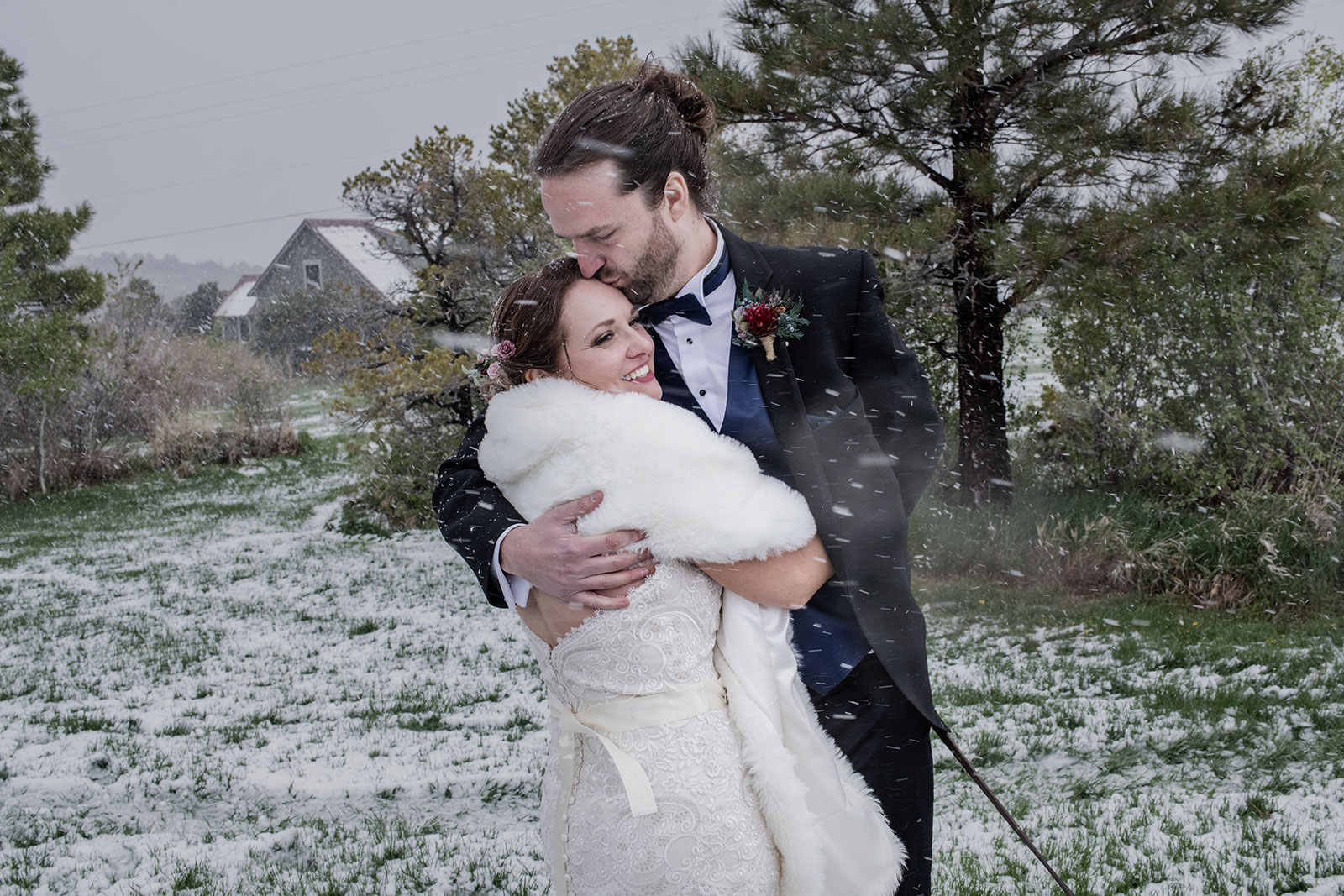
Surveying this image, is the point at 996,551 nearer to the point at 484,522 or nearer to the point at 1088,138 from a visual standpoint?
the point at 1088,138

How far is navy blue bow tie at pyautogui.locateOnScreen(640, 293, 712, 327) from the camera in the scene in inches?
75.0

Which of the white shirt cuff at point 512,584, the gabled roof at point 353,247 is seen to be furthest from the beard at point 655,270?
the gabled roof at point 353,247

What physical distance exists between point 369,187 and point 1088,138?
728 centimetres

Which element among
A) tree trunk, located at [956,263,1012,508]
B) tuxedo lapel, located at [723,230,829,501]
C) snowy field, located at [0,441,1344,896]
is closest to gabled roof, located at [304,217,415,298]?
snowy field, located at [0,441,1344,896]

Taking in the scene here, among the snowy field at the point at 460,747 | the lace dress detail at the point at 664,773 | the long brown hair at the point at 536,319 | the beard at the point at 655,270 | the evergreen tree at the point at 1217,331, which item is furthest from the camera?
the evergreen tree at the point at 1217,331

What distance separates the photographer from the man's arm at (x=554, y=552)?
1.55 metres

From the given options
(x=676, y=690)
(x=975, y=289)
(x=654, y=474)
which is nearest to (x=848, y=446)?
(x=654, y=474)

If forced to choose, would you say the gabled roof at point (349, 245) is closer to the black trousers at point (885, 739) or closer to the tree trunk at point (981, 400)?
the tree trunk at point (981, 400)

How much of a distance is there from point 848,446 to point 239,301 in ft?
143

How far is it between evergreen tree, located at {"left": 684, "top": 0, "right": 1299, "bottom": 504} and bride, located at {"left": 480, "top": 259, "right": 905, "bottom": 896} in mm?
4985

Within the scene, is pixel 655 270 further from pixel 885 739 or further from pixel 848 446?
pixel 885 739

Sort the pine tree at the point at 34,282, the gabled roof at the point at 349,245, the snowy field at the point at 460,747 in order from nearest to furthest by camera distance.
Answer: the snowy field at the point at 460,747 < the pine tree at the point at 34,282 < the gabled roof at the point at 349,245

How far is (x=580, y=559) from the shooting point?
1543 mm

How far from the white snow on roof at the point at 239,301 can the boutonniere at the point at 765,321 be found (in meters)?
40.4
